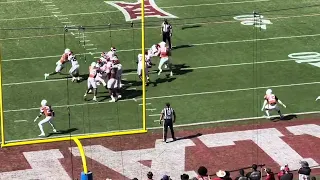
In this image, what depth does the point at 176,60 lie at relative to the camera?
1296 inches

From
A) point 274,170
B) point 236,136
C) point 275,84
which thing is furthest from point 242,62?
point 274,170

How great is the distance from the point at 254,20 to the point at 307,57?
12.6ft

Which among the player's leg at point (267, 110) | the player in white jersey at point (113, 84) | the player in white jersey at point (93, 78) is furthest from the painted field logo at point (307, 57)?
the player in white jersey at point (93, 78)

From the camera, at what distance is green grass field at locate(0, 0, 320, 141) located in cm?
2859

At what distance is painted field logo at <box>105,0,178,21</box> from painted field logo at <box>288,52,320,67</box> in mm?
5989

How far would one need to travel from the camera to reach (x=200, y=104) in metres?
29.2

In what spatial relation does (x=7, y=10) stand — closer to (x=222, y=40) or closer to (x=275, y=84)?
(x=222, y=40)

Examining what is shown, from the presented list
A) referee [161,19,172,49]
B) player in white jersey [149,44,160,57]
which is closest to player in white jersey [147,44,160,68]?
player in white jersey [149,44,160,57]

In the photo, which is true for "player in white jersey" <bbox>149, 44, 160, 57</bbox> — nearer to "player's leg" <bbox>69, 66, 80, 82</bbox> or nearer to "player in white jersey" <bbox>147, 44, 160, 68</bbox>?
"player in white jersey" <bbox>147, 44, 160, 68</bbox>

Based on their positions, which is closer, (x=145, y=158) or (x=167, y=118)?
(x=145, y=158)

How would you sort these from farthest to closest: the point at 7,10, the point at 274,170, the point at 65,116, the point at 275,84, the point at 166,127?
the point at 7,10
the point at 275,84
the point at 65,116
the point at 166,127
the point at 274,170

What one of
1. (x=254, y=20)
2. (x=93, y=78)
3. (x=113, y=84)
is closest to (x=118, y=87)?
(x=113, y=84)

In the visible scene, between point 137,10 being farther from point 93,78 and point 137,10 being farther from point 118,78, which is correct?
point 93,78

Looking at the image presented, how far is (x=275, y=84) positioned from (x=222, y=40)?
14.5 feet
